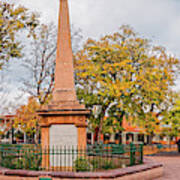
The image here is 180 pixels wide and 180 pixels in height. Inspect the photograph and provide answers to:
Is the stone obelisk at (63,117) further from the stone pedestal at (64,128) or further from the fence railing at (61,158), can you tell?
the fence railing at (61,158)

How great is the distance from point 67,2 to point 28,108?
17.9 metres

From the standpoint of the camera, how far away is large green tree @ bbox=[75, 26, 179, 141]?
2731cm

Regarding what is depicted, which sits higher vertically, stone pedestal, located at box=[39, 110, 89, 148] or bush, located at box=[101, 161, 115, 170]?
stone pedestal, located at box=[39, 110, 89, 148]

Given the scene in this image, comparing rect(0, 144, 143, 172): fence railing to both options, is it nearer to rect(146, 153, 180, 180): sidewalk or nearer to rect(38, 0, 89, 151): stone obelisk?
rect(38, 0, 89, 151): stone obelisk

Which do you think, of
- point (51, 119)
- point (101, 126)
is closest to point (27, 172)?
point (51, 119)

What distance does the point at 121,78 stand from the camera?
92.2ft

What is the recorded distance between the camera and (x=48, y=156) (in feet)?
38.3

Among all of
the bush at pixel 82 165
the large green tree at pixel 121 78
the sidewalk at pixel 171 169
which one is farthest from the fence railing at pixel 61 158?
the large green tree at pixel 121 78

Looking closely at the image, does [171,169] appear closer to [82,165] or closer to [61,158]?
[82,165]

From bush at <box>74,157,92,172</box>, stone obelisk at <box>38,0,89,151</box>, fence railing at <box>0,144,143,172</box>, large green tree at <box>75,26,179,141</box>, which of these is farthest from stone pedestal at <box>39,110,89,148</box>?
large green tree at <box>75,26,179,141</box>

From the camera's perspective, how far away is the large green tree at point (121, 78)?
27.3 meters

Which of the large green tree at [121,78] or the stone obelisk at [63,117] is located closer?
the stone obelisk at [63,117]

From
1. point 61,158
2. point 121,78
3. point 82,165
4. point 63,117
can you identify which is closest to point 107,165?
point 82,165

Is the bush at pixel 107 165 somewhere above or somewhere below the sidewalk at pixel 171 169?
above
